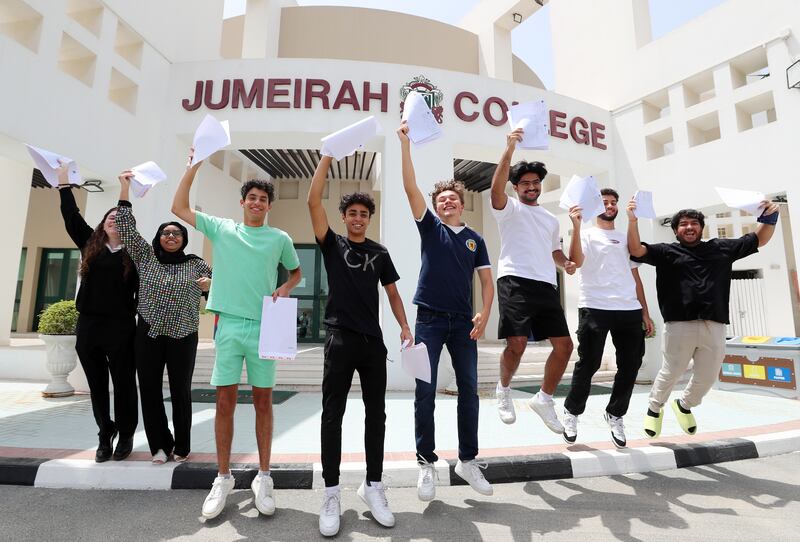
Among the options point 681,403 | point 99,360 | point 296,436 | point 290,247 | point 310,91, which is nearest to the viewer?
point 290,247

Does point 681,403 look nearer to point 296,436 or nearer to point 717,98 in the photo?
point 296,436

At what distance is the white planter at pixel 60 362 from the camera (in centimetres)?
597

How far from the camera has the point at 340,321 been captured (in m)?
2.52

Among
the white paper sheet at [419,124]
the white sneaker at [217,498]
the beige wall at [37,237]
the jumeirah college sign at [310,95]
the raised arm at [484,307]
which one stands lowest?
the white sneaker at [217,498]

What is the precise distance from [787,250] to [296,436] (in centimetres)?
1630

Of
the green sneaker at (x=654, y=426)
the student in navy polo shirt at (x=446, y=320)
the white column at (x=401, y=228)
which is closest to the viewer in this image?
the student in navy polo shirt at (x=446, y=320)

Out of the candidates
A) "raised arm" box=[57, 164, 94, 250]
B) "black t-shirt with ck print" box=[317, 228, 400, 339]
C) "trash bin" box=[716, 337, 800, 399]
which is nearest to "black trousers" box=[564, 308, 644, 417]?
"black t-shirt with ck print" box=[317, 228, 400, 339]

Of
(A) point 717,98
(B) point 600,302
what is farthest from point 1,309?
(A) point 717,98

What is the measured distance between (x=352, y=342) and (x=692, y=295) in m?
3.02

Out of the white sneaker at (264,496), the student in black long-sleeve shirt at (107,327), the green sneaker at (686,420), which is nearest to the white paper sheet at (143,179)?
the student in black long-sleeve shirt at (107,327)

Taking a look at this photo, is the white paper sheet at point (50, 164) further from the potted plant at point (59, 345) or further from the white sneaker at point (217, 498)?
the potted plant at point (59, 345)

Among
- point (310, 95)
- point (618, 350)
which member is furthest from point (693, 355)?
point (310, 95)

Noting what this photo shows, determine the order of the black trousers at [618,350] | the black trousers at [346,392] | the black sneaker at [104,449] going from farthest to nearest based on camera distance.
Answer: the black trousers at [618,350] < the black sneaker at [104,449] < the black trousers at [346,392]

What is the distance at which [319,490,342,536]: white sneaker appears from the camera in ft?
7.32
